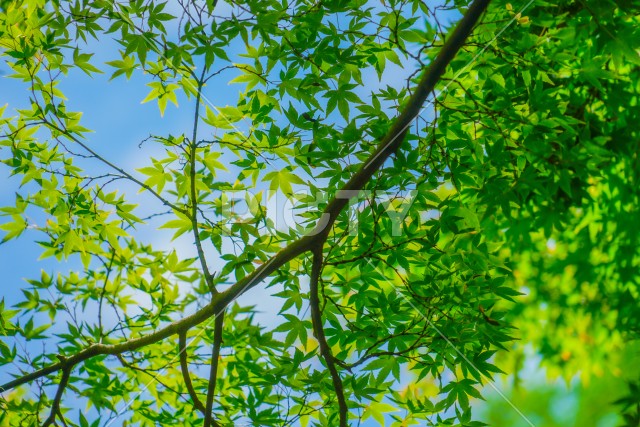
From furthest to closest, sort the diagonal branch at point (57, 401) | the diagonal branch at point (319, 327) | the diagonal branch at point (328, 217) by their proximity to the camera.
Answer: the diagonal branch at point (57, 401)
the diagonal branch at point (319, 327)
the diagonal branch at point (328, 217)

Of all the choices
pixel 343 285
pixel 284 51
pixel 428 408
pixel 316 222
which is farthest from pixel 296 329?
pixel 284 51

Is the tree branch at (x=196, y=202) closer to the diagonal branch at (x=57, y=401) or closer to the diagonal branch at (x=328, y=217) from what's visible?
the diagonal branch at (x=328, y=217)

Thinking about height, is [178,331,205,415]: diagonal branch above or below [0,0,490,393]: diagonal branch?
below

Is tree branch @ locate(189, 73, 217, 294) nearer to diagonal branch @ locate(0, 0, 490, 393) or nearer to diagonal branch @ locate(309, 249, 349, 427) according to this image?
diagonal branch @ locate(0, 0, 490, 393)

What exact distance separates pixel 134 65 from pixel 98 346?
82 centimetres

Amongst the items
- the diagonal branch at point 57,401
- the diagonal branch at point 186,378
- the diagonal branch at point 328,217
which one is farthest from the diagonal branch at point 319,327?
the diagonal branch at point 57,401

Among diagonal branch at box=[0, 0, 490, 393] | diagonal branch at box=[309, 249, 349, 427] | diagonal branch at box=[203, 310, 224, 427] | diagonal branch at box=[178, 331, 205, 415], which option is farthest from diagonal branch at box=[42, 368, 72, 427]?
diagonal branch at box=[309, 249, 349, 427]

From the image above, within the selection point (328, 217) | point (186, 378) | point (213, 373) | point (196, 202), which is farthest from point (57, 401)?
point (328, 217)

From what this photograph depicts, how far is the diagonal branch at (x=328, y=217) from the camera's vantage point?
4.10 ft

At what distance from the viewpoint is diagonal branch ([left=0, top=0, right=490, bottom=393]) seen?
4.10 feet

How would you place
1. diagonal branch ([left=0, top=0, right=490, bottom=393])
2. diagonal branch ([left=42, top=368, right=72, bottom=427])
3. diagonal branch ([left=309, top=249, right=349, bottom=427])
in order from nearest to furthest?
diagonal branch ([left=0, top=0, right=490, bottom=393]) < diagonal branch ([left=309, top=249, right=349, bottom=427]) < diagonal branch ([left=42, top=368, right=72, bottom=427])

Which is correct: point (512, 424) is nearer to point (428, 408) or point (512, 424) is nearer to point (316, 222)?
point (428, 408)

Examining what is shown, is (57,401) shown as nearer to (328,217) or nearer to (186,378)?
(186,378)

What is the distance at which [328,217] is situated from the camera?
4.59ft
